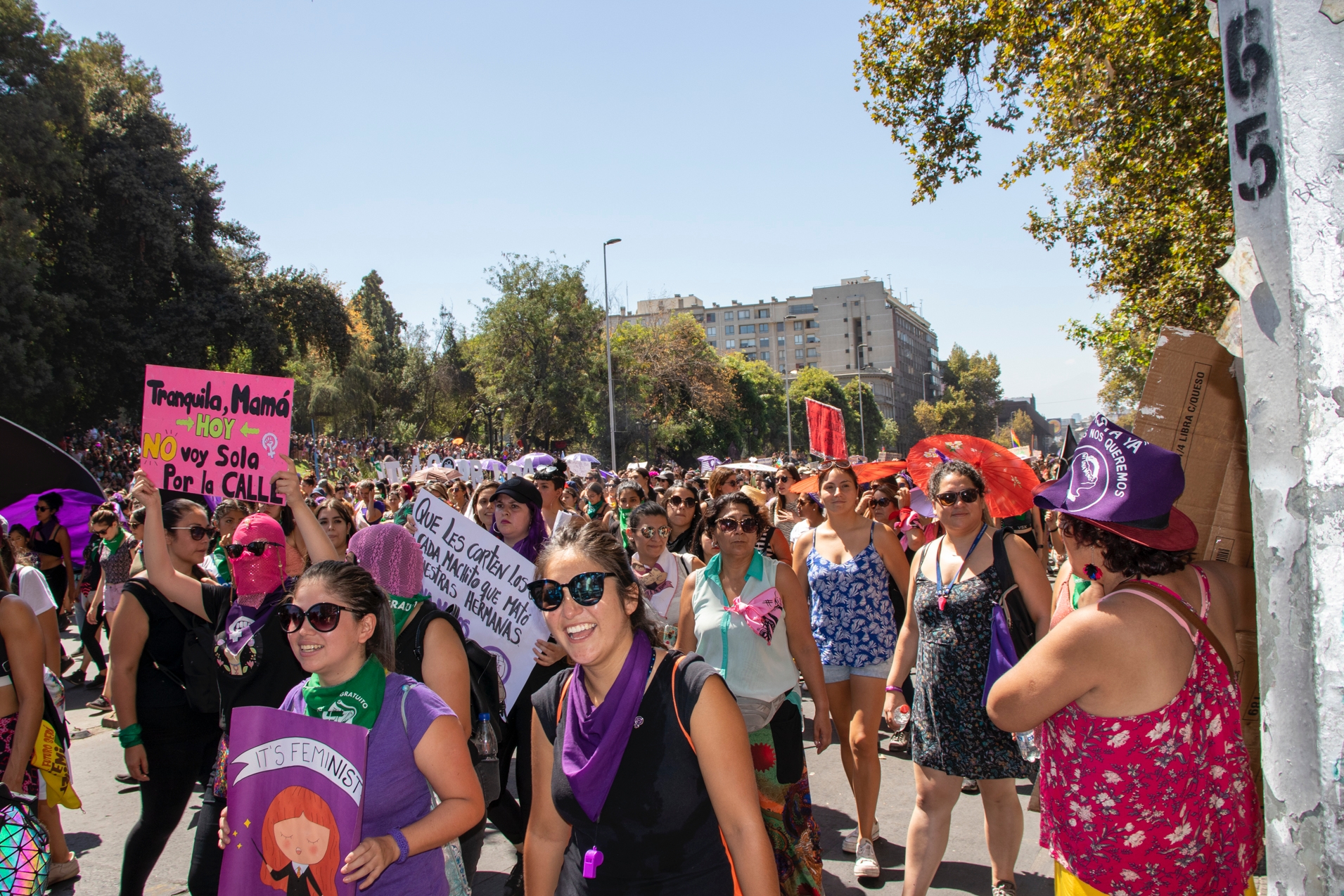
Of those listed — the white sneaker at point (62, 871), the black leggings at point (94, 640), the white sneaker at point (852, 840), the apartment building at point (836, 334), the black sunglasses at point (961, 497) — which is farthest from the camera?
the apartment building at point (836, 334)

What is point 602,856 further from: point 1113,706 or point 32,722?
point 32,722

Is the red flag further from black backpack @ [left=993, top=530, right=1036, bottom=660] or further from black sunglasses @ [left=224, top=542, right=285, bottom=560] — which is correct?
black sunglasses @ [left=224, top=542, right=285, bottom=560]

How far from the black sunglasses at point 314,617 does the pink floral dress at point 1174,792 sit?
1.96 m

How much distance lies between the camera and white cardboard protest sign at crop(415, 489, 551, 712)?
4137 mm

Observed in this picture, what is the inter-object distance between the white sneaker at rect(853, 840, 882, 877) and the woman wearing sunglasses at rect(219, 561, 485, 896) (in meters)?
2.52

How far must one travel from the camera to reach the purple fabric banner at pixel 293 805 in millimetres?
2119

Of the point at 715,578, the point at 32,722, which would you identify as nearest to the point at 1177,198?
the point at 715,578

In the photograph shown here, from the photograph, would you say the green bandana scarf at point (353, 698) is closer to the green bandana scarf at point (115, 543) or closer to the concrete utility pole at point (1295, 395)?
the concrete utility pole at point (1295, 395)

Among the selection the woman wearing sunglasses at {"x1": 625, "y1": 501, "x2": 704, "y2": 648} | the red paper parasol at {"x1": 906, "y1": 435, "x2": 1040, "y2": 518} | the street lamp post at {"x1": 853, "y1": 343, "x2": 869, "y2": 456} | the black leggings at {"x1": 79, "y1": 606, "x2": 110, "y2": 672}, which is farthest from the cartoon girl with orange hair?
the street lamp post at {"x1": 853, "y1": 343, "x2": 869, "y2": 456}

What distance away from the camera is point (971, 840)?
4.57 meters

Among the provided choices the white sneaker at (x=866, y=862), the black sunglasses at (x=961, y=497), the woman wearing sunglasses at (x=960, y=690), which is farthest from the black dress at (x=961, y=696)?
the white sneaker at (x=866, y=862)

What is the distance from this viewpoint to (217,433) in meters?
4.10

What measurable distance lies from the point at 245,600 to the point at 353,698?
126cm

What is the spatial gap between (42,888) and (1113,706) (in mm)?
2454
